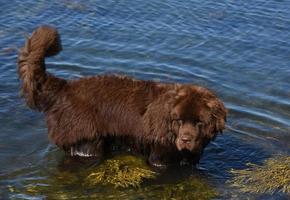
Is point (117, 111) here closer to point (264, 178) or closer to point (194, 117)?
point (194, 117)

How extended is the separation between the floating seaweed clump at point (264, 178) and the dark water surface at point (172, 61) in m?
0.14

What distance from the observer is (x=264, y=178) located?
8.12m

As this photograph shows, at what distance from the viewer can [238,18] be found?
13.5 m

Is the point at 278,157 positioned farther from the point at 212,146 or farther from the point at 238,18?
the point at 238,18

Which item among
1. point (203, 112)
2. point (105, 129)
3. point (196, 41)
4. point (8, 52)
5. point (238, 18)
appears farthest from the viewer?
point (238, 18)

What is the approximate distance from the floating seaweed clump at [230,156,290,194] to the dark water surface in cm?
14

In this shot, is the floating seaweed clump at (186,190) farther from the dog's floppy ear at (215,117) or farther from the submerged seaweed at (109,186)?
the dog's floppy ear at (215,117)

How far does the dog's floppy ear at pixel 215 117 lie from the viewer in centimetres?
754

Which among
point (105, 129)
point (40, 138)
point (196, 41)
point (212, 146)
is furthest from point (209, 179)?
point (196, 41)

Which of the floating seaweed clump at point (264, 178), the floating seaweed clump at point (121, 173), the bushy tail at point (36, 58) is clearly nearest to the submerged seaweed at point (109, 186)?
the floating seaweed clump at point (121, 173)

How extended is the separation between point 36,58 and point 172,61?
4.31 meters

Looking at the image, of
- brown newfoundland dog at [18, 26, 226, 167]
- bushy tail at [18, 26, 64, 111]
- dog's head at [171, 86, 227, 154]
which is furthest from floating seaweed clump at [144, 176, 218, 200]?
bushy tail at [18, 26, 64, 111]

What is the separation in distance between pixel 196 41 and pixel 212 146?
3.90m

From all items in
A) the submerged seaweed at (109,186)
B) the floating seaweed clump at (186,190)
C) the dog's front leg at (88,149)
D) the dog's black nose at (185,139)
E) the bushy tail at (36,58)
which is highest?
the bushy tail at (36,58)
